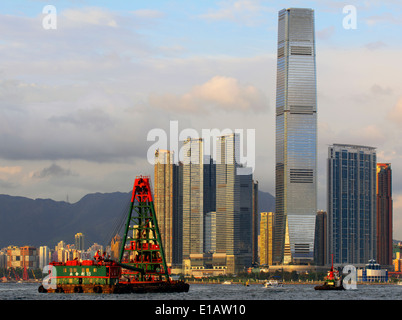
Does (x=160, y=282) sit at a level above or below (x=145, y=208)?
below

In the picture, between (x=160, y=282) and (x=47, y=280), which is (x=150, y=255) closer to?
(x=160, y=282)
